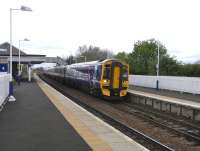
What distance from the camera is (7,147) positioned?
1065cm

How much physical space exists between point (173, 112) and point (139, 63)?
50462mm

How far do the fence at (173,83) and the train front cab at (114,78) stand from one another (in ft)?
21.0

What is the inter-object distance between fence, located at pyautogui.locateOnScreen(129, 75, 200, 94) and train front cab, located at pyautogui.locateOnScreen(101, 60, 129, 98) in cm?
639

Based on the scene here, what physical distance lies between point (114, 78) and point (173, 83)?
34.5 ft

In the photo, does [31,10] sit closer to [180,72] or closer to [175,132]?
[175,132]

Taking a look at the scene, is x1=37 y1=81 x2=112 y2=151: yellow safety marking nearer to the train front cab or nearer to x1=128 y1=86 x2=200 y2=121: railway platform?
x1=128 y1=86 x2=200 y2=121: railway platform

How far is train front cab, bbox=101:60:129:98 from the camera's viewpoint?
2986 centimetres

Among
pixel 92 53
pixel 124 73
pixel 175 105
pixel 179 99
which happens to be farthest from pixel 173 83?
pixel 92 53

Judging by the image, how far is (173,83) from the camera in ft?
128

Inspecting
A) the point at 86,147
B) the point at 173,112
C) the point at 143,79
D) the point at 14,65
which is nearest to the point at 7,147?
the point at 86,147

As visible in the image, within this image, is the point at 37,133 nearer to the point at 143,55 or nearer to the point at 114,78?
the point at 114,78

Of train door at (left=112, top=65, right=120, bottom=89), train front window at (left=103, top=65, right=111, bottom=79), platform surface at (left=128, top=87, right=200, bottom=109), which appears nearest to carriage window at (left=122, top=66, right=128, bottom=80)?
train door at (left=112, top=65, right=120, bottom=89)

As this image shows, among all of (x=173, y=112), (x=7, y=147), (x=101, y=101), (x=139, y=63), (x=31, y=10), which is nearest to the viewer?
(x=7, y=147)

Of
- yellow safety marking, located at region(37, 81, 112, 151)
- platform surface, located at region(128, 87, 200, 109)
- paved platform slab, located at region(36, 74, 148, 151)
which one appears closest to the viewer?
yellow safety marking, located at region(37, 81, 112, 151)
